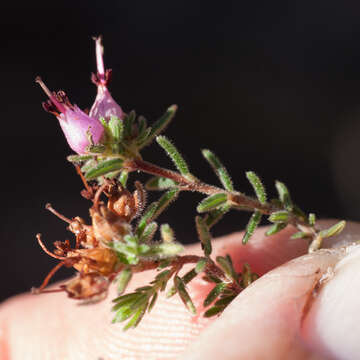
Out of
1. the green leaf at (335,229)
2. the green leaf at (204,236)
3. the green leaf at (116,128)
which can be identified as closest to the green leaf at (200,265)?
the green leaf at (204,236)

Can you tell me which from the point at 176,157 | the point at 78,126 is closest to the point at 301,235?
the point at 176,157

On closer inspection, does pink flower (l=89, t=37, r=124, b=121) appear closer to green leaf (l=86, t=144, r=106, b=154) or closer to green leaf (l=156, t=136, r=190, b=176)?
green leaf (l=86, t=144, r=106, b=154)

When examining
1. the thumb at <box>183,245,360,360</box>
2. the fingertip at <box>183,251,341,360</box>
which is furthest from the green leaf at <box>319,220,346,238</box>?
the fingertip at <box>183,251,341,360</box>

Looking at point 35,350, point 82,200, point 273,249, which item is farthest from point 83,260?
point 82,200

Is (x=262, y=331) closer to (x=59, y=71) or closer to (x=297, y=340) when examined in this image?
(x=297, y=340)

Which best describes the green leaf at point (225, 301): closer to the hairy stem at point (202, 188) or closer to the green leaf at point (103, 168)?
the hairy stem at point (202, 188)

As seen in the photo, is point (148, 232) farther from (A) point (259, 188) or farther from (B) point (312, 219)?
(B) point (312, 219)
